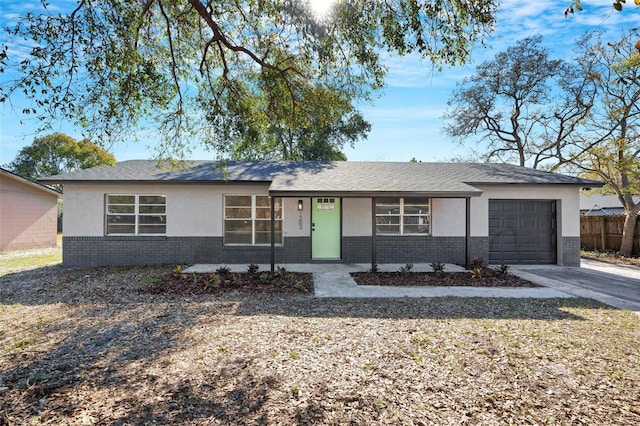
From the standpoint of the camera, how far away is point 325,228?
11359 mm

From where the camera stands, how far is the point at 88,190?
10883 mm

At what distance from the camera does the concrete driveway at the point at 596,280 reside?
7.23 m

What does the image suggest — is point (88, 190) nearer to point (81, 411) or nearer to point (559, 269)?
point (81, 411)

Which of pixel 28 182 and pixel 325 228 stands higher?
pixel 28 182

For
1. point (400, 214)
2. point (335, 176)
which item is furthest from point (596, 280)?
point (335, 176)

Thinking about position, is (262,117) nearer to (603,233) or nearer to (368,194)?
(368,194)

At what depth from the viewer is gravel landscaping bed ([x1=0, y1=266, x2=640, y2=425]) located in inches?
113

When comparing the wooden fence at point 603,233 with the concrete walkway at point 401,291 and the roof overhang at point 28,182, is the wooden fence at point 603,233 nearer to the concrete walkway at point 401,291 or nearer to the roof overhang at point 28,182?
the concrete walkway at point 401,291

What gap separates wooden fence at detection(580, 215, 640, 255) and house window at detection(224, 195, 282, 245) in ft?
47.5

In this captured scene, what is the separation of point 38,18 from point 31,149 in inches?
1607

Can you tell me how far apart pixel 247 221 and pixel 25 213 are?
40.7 ft

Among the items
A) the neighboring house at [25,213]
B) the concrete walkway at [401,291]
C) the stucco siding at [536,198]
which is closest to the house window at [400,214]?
the stucco siding at [536,198]

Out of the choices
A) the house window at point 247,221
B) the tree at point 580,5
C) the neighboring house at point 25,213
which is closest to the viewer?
the tree at point 580,5

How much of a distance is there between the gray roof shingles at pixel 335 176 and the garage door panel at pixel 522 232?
36.5 inches
